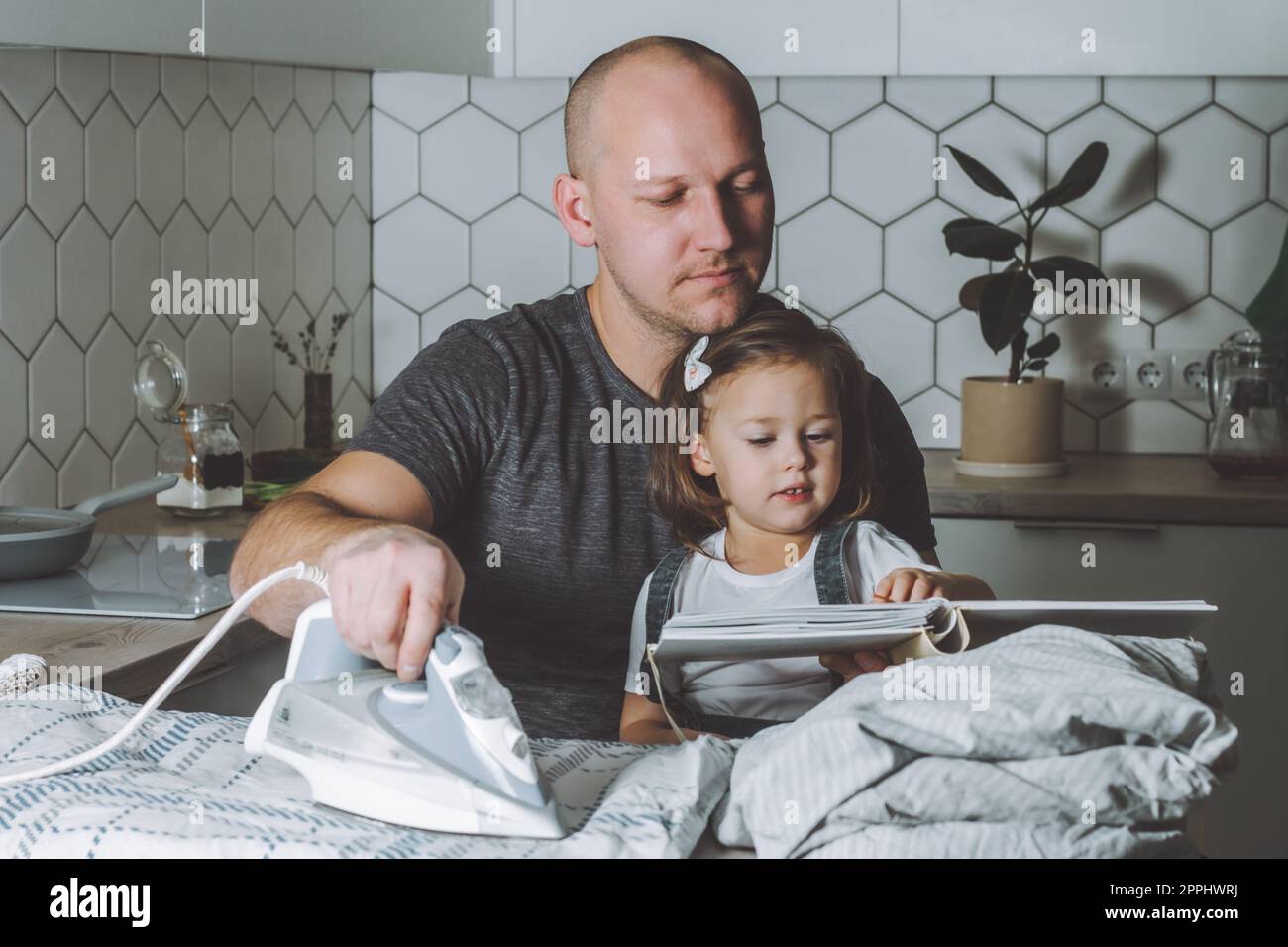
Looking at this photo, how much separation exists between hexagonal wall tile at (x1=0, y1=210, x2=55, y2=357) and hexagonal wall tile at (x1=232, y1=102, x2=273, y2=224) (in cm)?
39

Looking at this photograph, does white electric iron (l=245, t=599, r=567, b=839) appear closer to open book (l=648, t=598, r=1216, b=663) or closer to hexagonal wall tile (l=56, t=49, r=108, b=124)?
open book (l=648, t=598, r=1216, b=663)

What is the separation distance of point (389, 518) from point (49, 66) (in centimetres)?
74

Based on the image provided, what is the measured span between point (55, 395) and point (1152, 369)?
1.48m

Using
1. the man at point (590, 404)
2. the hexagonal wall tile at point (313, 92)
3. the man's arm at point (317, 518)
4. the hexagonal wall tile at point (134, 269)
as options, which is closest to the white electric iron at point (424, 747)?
the man's arm at point (317, 518)

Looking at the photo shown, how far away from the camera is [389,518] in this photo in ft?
3.68

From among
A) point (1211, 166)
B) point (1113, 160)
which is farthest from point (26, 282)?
point (1211, 166)

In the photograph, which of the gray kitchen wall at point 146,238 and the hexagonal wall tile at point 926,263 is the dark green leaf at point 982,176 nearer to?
the hexagonal wall tile at point 926,263

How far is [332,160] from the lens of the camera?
2113 millimetres

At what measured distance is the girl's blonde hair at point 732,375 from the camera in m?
1.26

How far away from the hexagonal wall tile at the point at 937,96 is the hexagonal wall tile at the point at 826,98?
4 cm

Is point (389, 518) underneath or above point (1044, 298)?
underneath

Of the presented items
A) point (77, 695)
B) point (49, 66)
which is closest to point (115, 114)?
point (49, 66)

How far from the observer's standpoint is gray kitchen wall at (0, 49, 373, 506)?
1495 mm
